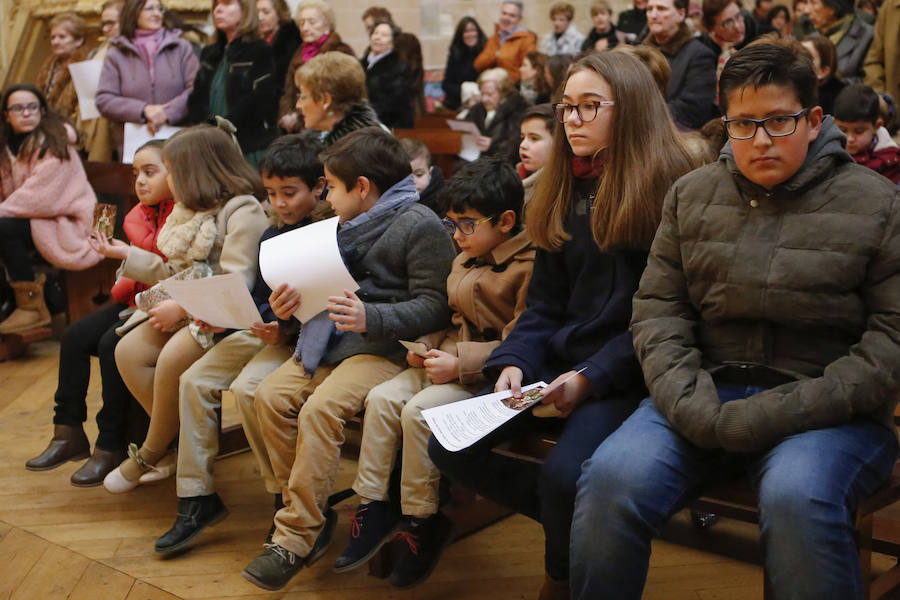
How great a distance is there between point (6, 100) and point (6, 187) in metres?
0.44

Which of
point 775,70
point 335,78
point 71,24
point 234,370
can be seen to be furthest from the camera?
point 71,24

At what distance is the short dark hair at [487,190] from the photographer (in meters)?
2.57

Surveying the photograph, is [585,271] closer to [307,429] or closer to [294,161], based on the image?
[307,429]

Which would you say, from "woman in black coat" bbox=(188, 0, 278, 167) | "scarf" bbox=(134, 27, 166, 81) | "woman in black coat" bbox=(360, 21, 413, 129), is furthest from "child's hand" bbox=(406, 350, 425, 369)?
"scarf" bbox=(134, 27, 166, 81)

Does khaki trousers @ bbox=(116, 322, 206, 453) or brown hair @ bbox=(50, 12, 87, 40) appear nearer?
khaki trousers @ bbox=(116, 322, 206, 453)

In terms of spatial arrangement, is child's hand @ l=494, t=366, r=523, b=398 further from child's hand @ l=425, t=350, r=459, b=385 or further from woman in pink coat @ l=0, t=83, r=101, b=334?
woman in pink coat @ l=0, t=83, r=101, b=334

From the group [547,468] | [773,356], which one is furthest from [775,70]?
[547,468]

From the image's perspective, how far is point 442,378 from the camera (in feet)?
8.27

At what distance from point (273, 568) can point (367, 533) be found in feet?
0.82

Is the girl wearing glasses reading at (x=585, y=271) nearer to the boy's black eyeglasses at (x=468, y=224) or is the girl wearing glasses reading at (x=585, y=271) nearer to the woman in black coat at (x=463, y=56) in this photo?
the boy's black eyeglasses at (x=468, y=224)

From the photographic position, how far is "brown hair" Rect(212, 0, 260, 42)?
5027 mm

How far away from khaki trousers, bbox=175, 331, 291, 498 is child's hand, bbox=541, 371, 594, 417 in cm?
100

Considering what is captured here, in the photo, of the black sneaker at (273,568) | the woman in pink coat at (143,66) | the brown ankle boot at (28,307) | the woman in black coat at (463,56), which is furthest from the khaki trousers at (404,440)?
the woman in black coat at (463,56)

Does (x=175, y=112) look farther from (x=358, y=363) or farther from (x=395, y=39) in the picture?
(x=358, y=363)
